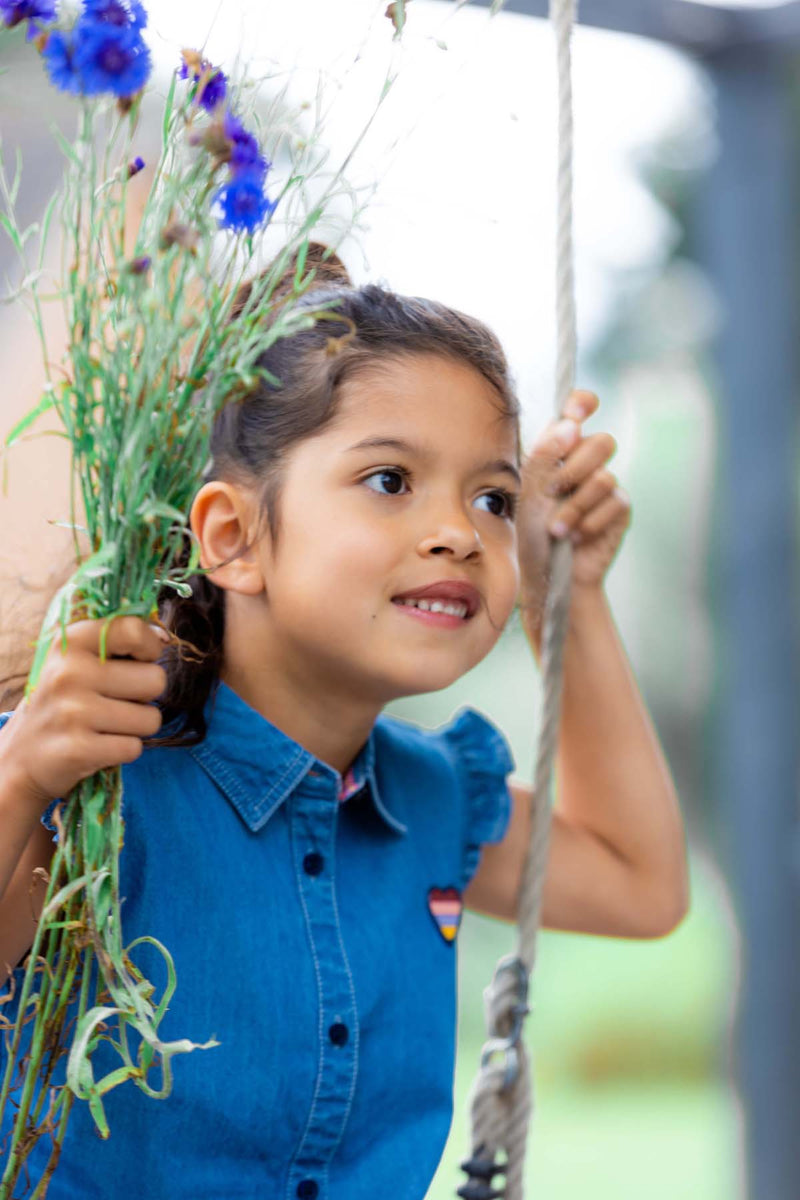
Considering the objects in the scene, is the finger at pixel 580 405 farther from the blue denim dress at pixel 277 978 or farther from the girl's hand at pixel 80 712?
the girl's hand at pixel 80 712

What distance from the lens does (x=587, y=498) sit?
109 cm

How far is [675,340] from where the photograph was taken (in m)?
4.13

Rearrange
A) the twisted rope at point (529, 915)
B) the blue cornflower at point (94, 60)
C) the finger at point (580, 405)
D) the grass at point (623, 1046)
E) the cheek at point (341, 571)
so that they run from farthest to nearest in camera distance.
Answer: the grass at point (623, 1046) → the finger at point (580, 405) → the twisted rope at point (529, 915) → the cheek at point (341, 571) → the blue cornflower at point (94, 60)

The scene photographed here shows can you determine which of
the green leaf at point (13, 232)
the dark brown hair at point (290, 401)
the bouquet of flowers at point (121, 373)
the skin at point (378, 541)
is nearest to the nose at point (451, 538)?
the skin at point (378, 541)

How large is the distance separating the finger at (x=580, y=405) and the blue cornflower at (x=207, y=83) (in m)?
0.44

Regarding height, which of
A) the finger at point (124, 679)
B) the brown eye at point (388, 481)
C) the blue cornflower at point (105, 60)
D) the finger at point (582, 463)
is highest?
the finger at point (582, 463)

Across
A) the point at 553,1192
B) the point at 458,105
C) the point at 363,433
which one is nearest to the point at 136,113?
the point at 363,433

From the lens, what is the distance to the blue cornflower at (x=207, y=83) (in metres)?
0.68

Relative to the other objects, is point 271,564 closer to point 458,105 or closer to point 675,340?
point 458,105

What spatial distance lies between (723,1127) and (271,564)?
3.64 meters

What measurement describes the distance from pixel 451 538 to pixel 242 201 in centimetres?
27

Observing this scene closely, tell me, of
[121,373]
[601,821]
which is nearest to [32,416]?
[121,373]

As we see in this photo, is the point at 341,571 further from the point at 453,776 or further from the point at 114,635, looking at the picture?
the point at 453,776

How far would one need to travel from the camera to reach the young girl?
86 cm
